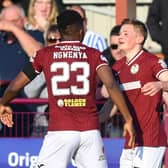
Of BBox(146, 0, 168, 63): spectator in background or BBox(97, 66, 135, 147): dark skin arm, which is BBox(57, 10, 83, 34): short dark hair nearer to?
BBox(97, 66, 135, 147): dark skin arm

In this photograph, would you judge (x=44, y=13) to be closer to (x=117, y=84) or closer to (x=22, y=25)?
(x=22, y=25)

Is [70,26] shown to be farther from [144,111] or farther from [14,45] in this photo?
[14,45]

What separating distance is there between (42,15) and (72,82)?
146 inches

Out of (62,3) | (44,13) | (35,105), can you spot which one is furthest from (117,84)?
(62,3)

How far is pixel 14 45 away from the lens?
11797 mm

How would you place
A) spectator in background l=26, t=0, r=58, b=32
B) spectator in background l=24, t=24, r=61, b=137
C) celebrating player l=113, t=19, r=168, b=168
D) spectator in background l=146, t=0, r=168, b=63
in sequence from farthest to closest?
spectator in background l=146, t=0, r=168, b=63 < spectator in background l=26, t=0, r=58, b=32 < spectator in background l=24, t=24, r=61, b=137 < celebrating player l=113, t=19, r=168, b=168

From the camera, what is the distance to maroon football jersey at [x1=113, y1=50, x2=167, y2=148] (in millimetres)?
9617

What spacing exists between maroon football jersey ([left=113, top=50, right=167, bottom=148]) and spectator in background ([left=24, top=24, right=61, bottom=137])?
1.79 m

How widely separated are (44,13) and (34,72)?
3.51 meters

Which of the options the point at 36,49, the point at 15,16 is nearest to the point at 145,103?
the point at 36,49

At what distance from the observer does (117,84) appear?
9406 mm

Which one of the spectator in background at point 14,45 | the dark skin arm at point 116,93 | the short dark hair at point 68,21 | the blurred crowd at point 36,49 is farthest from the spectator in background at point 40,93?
the dark skin arm at point 116,93

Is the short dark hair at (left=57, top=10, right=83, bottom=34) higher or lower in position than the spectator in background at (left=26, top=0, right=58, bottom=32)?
higher

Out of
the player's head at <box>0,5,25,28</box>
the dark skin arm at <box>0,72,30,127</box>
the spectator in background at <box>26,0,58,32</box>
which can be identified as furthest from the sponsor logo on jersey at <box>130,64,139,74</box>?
the spectator in background at <box>26,0,58,32</box>
